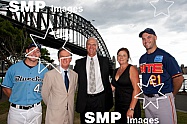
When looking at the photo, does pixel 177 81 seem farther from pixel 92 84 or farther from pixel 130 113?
pixel 92 84

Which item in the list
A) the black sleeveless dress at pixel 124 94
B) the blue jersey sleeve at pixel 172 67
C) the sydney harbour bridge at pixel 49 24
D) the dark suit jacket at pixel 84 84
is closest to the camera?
the blue jersey sleeve at pixel 172 67

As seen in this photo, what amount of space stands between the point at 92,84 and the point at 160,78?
1251 mm

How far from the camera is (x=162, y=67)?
3252 millimetres

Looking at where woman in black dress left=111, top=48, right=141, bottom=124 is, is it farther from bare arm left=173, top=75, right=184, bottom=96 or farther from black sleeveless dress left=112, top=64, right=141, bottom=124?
bare arm left=173, top=75, right=184, bottom=96

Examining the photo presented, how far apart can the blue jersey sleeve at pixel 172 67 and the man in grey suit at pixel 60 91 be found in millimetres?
1595

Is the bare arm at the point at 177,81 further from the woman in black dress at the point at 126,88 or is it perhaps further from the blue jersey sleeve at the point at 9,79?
the blue jersey sleeve at the point at 9,79

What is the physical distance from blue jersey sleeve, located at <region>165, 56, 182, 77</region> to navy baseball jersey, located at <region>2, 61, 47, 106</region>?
216cm

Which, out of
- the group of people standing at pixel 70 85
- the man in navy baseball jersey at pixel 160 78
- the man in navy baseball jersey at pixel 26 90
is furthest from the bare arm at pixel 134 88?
the man in navy baseball jersey at pixel 26 90

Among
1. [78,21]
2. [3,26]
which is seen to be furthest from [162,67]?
[78,21]

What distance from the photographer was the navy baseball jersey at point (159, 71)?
3234 millimetres

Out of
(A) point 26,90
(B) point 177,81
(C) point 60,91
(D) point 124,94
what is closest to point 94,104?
(D) point 124,94

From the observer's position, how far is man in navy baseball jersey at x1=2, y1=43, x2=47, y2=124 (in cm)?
337

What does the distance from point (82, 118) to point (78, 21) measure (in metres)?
42.0

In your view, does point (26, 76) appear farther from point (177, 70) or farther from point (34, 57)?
point (177, 70)
